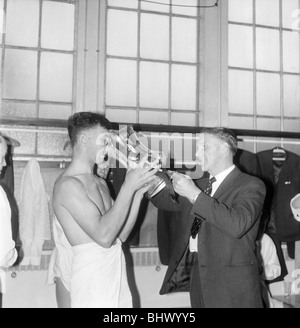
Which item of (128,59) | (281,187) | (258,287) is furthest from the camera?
(128,59)

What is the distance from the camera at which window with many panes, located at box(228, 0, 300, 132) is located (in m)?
3.66

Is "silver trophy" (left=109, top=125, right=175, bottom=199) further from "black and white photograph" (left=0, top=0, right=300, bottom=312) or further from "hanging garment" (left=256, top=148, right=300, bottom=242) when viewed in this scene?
"hanging garment" (left=256, top=148, right=300, bottom=242)

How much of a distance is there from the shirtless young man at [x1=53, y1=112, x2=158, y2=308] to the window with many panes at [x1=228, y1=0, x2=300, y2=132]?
79.5 inches

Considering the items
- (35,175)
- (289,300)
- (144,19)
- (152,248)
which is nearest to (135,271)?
(152,248)

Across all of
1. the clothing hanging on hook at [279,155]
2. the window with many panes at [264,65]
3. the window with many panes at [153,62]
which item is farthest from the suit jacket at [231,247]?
the window with many panes at [264,65]

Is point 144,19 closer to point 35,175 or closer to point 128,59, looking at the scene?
point 128,59

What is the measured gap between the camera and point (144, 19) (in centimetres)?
346

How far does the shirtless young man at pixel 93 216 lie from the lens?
5.49ft

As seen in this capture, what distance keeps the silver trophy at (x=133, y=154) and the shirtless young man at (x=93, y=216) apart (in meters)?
0.04

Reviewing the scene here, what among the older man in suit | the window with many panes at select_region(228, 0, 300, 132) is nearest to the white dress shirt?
the older man in suit

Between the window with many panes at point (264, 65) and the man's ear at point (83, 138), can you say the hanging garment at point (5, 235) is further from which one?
the window with many panes at point (264, 65)
